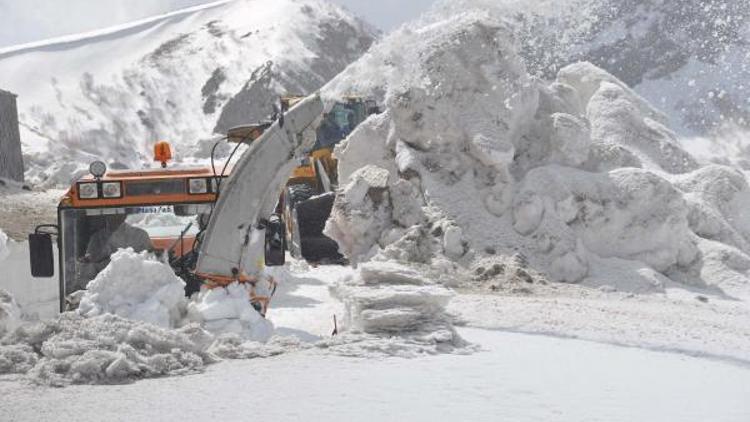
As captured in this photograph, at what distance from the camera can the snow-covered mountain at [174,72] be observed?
180ft

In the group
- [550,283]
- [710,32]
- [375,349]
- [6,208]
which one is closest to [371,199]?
[550,283]

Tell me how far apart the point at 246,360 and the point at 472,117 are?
6704 millimetres

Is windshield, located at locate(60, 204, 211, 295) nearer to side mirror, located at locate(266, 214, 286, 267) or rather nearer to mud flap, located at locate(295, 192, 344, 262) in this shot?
side mirror, located at locate(266, 214, 286, 267)

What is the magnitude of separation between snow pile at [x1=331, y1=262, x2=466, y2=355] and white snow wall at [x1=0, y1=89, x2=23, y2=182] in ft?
70.2

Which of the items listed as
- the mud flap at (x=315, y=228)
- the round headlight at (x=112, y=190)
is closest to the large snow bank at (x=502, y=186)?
the mud flap at (x=315, y=228)

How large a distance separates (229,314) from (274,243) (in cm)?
58

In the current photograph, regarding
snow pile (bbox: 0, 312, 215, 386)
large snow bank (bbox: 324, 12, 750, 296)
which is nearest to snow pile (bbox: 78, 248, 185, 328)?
Answer: snow pile (bbox: 0, 312, 215, 386)

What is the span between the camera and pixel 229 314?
581cm

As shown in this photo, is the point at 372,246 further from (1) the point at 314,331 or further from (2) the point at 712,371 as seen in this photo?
(2) the point at 712,371

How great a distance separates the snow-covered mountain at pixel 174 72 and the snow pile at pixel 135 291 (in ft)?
132

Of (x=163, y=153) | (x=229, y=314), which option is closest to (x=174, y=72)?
(x=163, y=153)

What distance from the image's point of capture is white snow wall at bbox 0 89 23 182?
2512cm

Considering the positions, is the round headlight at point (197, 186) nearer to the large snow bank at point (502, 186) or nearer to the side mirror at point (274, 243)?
the side mirror at point (274, 243)

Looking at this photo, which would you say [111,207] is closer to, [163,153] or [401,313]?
[163,153]
